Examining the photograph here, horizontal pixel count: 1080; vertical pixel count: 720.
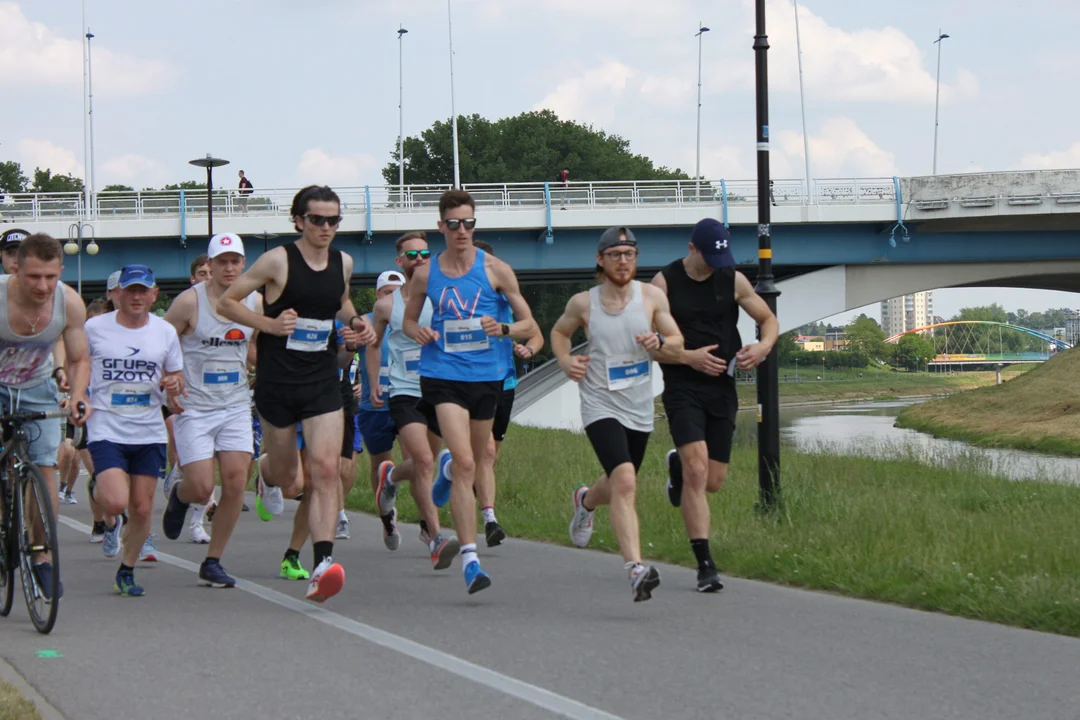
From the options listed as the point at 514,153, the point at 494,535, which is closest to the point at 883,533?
the point at 494,535

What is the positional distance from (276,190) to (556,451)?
28.7 metres

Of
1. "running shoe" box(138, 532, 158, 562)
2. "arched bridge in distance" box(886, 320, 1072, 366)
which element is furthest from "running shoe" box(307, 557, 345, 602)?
"arched bridge in distance" box(886, 320, 1072, 366)

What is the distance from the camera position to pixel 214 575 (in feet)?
28.3

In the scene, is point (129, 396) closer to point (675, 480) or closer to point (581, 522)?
point (581, 522)

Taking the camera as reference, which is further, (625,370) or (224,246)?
(224,246)

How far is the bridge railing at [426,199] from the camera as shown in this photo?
46250mm

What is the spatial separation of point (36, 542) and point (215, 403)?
6.02 feet

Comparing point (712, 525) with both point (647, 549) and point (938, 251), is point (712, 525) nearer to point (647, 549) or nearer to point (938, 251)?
point (647, 549)

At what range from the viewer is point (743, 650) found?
20.7 ft

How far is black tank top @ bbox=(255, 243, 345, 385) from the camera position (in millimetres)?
7910

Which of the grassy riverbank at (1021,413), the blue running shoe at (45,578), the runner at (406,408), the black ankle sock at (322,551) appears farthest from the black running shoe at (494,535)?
the grassy riverbank at (1021,413)

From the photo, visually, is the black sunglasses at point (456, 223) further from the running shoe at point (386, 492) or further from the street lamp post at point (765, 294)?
the street lamp post at point (765, 294)

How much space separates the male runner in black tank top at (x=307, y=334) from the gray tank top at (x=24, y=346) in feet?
2.77

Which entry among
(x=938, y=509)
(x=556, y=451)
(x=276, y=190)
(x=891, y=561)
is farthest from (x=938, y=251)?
(x=891, y=561)
